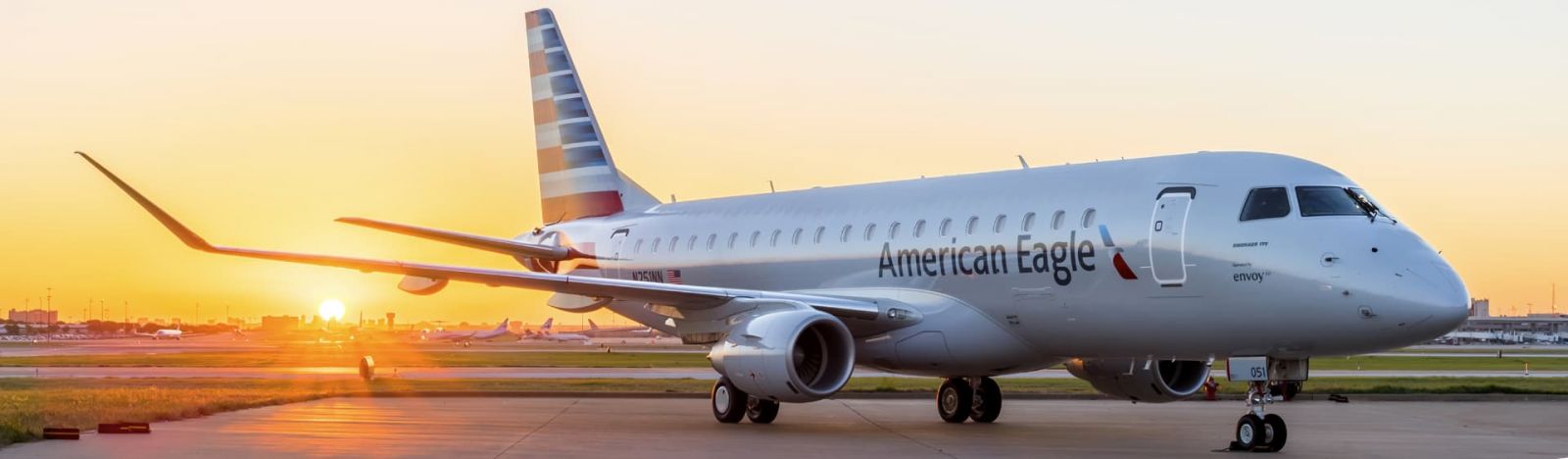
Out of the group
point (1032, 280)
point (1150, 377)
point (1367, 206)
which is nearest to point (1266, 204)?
point (1367, 206)

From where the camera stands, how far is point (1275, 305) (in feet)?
59.9

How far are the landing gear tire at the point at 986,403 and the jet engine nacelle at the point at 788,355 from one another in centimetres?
336

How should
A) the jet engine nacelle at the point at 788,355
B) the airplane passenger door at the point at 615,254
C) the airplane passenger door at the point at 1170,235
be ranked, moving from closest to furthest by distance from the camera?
the airplane passenger door at the point at 1170,235 < the jet engine nacelle at the point at 788,355 < the airplane passenger door at the point at 615,254

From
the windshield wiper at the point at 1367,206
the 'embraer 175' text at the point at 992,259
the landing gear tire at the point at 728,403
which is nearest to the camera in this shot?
the windshield wiper at the point at 1367,206

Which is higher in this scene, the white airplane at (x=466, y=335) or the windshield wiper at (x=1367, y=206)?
the windshield wiper at (x=1367, y=206)

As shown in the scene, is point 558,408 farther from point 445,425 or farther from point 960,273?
point 960,273

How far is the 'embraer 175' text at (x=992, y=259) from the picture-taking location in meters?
20.6

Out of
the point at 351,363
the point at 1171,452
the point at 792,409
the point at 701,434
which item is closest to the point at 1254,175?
the point at 1171,452

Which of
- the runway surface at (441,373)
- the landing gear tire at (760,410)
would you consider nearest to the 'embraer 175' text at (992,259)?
the landing gear tire at (760,410)

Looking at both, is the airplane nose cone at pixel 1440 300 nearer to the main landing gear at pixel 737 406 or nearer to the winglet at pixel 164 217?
the main landing gear at pixel 737 406

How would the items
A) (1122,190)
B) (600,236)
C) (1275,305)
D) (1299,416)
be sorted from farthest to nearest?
(600,236)
(1299,416)
(1122,190)
(1275,305)

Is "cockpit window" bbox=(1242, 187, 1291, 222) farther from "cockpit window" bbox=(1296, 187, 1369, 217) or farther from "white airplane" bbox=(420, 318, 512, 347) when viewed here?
"white airplane" bbox=(420, 318, 512, 347)

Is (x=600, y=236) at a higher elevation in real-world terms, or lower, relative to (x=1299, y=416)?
higher

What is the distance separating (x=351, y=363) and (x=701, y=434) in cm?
4571
